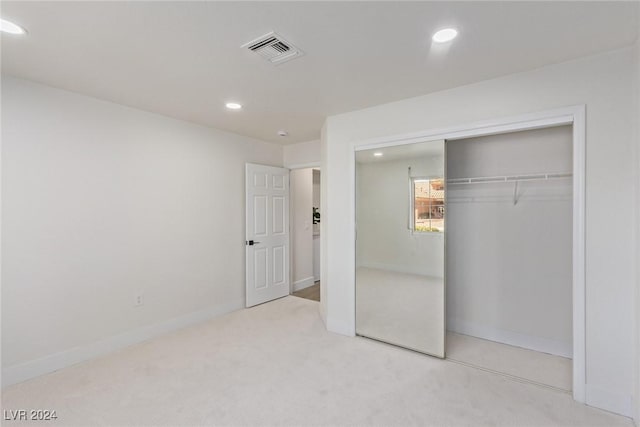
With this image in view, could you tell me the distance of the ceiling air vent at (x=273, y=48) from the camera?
1.91 metres

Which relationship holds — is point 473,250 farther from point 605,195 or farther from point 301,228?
point 301,228

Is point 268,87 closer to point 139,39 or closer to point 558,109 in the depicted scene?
point 139,39

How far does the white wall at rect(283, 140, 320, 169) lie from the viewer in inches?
183

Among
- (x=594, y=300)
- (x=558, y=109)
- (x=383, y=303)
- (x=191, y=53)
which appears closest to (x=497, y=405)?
(x=594, y=300)

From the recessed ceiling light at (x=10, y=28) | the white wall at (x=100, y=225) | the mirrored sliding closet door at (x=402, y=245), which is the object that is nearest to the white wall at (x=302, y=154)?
the white wall at (x=100, y=225)

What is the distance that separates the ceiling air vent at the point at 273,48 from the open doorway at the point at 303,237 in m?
3.03

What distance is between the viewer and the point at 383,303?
3316 millimetres

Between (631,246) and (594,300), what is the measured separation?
0.44m

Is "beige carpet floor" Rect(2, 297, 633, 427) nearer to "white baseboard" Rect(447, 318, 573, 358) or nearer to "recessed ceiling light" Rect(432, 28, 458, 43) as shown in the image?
"white baseboard" Rect(447, 318, 573, 358)

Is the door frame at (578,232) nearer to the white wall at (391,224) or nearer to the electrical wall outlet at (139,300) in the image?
the white wall at (391,224)

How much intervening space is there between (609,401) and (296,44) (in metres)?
3.23

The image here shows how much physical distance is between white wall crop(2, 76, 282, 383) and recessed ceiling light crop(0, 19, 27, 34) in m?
0.88

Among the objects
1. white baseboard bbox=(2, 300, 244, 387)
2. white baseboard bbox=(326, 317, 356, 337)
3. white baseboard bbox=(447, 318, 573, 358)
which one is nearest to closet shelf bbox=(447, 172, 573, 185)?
white baseboard bbox=(447, 318, 573, 358)

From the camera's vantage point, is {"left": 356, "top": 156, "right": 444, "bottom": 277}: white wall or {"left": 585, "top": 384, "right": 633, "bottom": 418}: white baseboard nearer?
{"left": 585, "top": 384, "right": 633, "bottom": 418}: white baseboard
